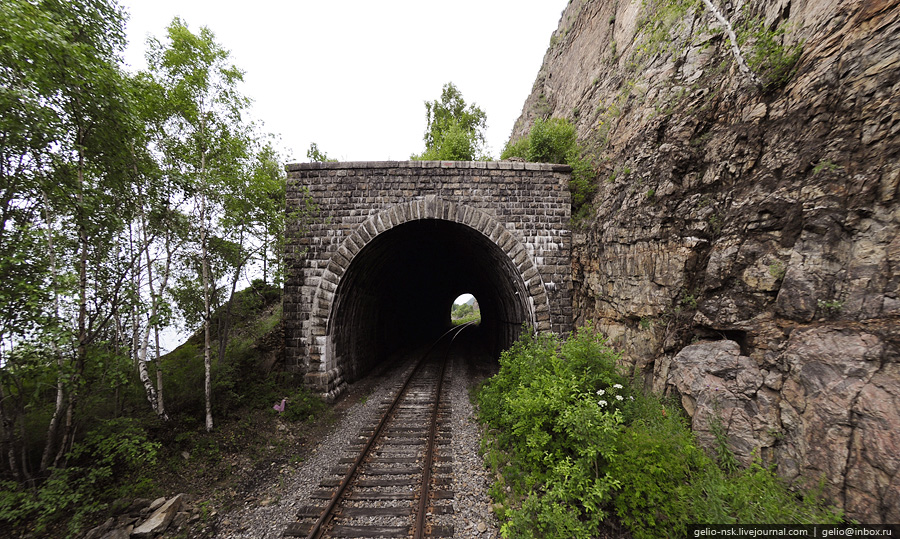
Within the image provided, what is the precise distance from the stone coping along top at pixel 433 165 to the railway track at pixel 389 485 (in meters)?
7.56

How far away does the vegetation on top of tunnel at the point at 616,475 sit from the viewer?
3.33m

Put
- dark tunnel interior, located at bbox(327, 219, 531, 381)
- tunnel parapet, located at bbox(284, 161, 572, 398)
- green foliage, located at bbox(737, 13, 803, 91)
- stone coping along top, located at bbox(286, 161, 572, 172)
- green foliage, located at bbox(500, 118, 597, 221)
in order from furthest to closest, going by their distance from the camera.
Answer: dark tunnel interior, located at bbox(327, 219, 531, 381) < stone coping along top, located at bbox(286, 161, 572, 172) < green foliage, located at bbox(500, 118, 597, 221) < tunnel parapet, located at bbox(284, 161, 572, 398) < green foliage, located at bbox(737, 13, 803, 91)

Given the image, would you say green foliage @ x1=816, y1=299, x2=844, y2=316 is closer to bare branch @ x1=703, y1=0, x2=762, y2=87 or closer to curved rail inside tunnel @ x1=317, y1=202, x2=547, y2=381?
bare branch @ x1=703, y1=0, x2=762, y2=87

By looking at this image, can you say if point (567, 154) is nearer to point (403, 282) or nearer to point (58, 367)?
point (403, 282)

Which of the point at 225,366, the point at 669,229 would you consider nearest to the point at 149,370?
the point at 225,366

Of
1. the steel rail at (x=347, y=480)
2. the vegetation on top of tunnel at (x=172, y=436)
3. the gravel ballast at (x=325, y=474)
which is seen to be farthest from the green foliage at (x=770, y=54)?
the vegetation on top of tunnel at (x=172, y=436)

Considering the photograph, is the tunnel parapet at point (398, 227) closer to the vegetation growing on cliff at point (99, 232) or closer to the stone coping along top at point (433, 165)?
the stone coping along top at point (433, 165)

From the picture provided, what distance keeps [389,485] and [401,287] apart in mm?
11074

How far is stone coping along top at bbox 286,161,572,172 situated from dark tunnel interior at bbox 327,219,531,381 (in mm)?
1863

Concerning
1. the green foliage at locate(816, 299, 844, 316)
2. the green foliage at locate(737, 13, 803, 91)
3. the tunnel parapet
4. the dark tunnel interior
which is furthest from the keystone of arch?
the green foliage at locate(737, 13, 803, 91)

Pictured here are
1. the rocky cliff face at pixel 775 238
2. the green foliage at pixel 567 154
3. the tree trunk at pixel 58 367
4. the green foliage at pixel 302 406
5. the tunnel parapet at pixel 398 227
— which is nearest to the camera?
the rocky cliff face at pixel 775 238

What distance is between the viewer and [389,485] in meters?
5.20

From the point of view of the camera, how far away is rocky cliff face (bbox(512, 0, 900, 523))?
327 centimetres

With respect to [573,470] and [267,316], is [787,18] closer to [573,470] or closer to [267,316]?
[573,470]
